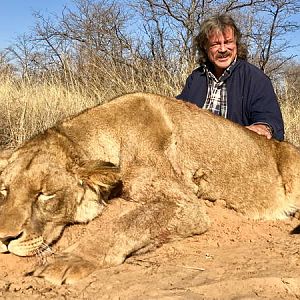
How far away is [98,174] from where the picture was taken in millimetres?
3404

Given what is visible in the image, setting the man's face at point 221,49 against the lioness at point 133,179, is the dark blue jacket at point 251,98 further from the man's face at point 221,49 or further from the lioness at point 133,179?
the lioness at point 133,179

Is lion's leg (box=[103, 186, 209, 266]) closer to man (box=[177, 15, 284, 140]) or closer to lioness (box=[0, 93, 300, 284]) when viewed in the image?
lioness (box=[0, 93, 300, 284])

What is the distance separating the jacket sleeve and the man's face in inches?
16.0

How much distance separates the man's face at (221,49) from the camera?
18.3 feet

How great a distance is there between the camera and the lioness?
3188 millimetres

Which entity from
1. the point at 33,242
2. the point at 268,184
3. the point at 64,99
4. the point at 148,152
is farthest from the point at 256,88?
the point at 64,99

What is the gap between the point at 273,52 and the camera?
13.1 meters

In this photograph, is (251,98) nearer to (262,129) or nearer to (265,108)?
(265,108)

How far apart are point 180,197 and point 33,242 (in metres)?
1.07

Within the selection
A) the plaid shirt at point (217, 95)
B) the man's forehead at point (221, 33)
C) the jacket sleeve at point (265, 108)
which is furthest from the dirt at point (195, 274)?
the man's forehead at point (221, 33)

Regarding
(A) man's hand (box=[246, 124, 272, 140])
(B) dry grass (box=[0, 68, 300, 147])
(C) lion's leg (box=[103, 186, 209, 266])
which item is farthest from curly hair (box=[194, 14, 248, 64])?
(C) lion's leg (box=[103, 186, 209, 266])

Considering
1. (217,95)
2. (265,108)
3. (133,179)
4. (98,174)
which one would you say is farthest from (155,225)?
(217,95)

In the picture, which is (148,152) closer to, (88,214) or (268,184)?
(88,214)

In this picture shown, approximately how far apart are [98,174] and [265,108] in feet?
8.00
